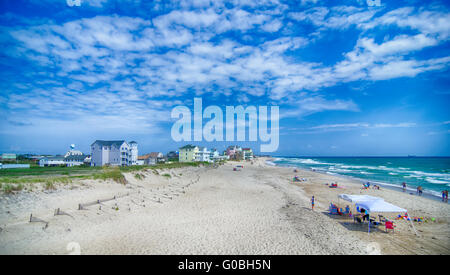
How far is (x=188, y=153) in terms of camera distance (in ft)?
248

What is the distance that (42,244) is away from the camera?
25.7 ft

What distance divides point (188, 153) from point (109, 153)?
32231mm

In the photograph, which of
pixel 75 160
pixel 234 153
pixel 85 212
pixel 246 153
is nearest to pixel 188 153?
pixel 75 160

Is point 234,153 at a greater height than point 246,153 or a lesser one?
greater

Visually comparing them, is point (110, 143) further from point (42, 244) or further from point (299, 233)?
point (299, 233)

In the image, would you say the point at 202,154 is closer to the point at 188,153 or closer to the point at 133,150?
the point at 188,153

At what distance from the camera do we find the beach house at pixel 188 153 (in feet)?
247

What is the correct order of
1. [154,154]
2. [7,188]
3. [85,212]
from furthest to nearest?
[154,154]
[7,188]
[85,212]

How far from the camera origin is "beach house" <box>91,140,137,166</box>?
45250 mm

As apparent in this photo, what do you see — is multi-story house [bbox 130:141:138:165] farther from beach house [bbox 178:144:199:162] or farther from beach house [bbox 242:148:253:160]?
beach house [bbox 242:148:253:160]

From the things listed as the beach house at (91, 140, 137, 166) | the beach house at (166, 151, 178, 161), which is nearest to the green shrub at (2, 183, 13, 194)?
the beach house at (91, 140, 137, 166)

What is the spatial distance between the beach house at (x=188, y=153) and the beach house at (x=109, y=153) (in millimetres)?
28807
